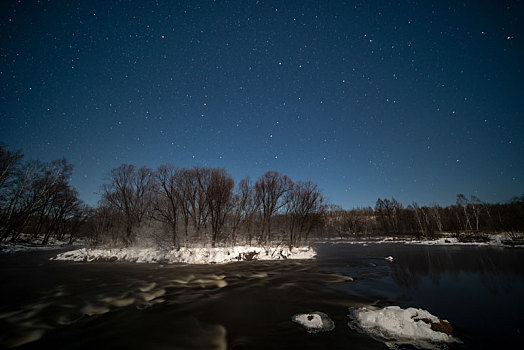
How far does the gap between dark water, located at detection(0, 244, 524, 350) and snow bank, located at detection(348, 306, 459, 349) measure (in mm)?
422

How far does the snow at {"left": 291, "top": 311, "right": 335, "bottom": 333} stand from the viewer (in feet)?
23.8

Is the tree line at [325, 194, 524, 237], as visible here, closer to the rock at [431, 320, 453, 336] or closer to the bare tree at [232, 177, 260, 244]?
the bare tree at [232, 177, 260, 244]

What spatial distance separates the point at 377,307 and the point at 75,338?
10998mm

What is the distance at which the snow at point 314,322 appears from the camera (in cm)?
725

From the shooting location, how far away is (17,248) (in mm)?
36812

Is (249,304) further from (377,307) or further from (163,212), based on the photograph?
(163,212)

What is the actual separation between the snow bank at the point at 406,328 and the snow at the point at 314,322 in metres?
0.75

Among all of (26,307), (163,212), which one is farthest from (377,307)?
(163,212)

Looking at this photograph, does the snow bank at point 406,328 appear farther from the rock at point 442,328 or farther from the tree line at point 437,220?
the tree line at point 437,220

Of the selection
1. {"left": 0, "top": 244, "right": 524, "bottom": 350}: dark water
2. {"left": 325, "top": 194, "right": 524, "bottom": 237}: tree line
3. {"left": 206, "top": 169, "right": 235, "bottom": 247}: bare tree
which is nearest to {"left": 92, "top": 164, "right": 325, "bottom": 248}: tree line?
{"left": 206, "top": 169, "right": 235, "bottom": 247}: bare tree

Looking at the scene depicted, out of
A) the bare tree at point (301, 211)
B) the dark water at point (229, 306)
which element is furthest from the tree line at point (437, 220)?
the dark water at point (229, 306)

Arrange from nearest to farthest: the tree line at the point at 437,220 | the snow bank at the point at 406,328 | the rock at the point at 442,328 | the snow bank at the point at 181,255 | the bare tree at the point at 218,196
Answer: the snow bank at the point at 406,328
the rock at the point at 442,328
the snow bank at the point at 181,255
the bare tree at the point at 218,196
the tree line at the point at 437,220

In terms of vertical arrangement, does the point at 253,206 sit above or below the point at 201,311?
above

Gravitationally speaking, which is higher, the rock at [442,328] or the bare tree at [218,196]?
the bare tree at [218,196]
